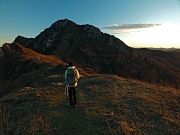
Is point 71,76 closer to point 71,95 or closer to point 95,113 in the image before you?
point 71,95

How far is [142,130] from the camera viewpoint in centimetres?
827

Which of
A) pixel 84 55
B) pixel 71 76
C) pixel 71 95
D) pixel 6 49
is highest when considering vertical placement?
pixel 6 49

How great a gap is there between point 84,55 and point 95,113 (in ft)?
221

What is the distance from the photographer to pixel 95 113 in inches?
396

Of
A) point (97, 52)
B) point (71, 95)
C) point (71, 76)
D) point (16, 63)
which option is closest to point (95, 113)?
point (71, 95)

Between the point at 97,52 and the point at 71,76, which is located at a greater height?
the point at 97,52

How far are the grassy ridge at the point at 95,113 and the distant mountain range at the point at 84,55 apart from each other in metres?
26.7

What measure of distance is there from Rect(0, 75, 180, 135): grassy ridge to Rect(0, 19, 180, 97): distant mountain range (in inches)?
1049

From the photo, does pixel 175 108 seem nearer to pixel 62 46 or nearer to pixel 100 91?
pixel 100 91

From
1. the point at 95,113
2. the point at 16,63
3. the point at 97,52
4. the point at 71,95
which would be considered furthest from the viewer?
the point at 97,52

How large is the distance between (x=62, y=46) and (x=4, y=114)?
247 feet

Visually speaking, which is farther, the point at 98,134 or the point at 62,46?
the point at 62,46

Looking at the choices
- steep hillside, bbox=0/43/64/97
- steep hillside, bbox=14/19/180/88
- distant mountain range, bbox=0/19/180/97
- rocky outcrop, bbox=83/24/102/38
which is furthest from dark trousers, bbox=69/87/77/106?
rocky outcrop, bbox=83/24/102/38

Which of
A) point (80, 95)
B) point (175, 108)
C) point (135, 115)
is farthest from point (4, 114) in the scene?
point (175, 108)
